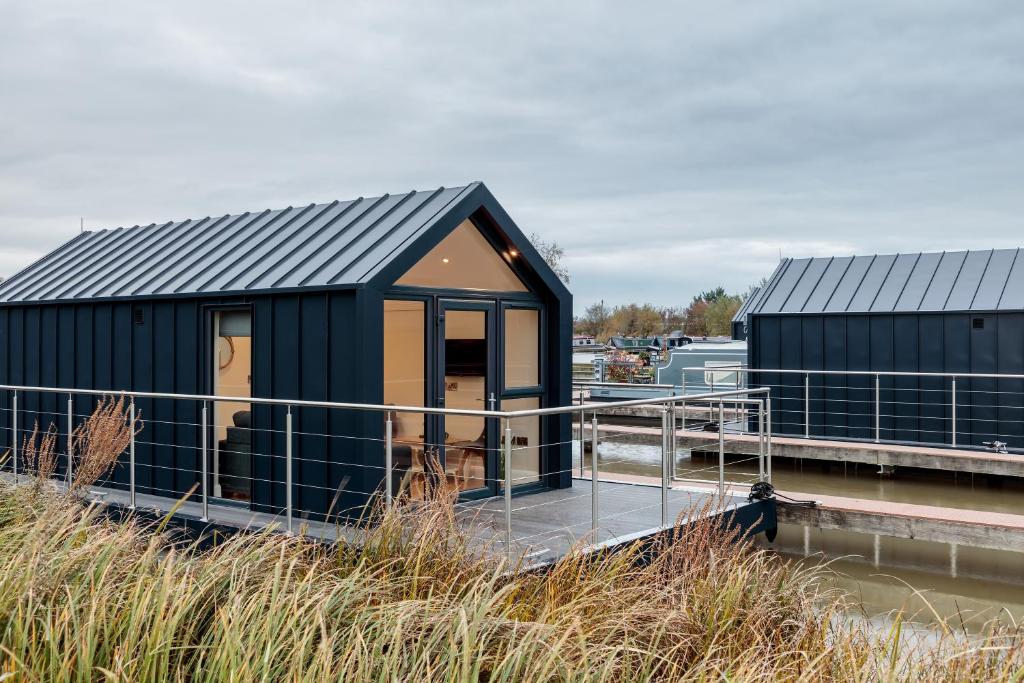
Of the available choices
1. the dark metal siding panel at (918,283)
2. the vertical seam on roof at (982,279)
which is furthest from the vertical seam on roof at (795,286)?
the vertical seam on roof at (982,279)

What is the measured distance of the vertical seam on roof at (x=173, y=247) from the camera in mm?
9008

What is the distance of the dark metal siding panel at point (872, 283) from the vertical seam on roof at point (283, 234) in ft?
26.7

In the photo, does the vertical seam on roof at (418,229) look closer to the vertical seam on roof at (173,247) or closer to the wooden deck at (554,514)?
the wooden deck at (554,514)

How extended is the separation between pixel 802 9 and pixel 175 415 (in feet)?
31.5

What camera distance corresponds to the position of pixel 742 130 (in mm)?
17750

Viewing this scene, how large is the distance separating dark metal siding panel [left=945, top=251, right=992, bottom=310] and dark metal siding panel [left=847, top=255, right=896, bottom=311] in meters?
1.03

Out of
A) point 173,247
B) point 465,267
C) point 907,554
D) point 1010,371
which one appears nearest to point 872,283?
point 1010,371

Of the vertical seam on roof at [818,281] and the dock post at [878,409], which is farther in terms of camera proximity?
the vertical seam on roof at [818,281]

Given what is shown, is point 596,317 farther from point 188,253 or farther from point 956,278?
point 188,253

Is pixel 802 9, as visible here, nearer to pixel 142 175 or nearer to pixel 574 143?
pixel 574 143

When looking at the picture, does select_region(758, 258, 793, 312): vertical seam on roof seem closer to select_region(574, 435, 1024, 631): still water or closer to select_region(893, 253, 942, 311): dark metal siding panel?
select_region(893, 253, 942, 311): dark metal siding panel

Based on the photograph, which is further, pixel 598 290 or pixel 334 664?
pixel 598 290

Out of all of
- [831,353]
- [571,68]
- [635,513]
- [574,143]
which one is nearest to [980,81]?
[831,353]

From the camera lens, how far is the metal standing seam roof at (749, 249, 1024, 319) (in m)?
12.6
